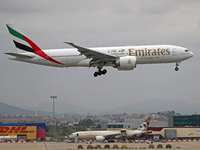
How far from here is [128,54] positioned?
249ft

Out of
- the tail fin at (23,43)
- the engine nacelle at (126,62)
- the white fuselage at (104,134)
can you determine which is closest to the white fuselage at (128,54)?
the tail fin at (23,43)

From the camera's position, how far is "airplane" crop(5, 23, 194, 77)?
75.2 m

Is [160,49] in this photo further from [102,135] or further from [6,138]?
[6,138]

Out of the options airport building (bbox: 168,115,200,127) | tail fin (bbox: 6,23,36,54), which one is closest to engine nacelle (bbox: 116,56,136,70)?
tail fin (bbox: 6,23,36,54)

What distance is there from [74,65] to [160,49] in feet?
50.6

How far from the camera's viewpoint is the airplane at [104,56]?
247 feet

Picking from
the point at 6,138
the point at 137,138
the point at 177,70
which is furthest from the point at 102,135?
the point at 177,70

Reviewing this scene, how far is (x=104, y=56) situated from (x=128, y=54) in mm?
4185

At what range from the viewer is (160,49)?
249ft

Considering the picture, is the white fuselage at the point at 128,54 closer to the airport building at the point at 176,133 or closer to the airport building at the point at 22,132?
the airport building at the point at 176,133

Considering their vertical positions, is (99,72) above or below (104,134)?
above

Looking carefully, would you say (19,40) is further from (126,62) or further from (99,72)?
(126,62)

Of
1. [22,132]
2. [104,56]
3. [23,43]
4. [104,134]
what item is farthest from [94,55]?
[22,132]

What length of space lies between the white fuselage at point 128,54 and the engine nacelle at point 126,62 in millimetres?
1513
